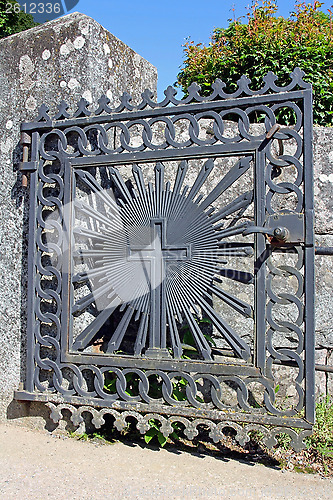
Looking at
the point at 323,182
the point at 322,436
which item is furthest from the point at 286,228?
the point at 322,436

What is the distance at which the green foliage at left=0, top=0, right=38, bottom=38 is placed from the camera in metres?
8.70

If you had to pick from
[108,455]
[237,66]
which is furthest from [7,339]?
[237,66]

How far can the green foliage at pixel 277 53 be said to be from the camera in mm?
3609

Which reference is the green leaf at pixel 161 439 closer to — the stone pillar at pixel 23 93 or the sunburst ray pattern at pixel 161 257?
the sunburst ray pattern at pixel 161 257

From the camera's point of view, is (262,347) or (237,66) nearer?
(262,347)

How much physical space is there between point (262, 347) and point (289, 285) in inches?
26.8

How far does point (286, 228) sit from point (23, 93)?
1.84 meters

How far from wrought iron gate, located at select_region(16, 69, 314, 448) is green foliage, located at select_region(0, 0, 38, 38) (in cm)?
688

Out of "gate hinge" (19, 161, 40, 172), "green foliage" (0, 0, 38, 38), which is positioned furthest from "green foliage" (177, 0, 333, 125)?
"green foliage" (0, 0, 38, 38)

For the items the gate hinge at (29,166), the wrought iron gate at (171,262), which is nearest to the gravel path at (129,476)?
the wrought iron gate at (171,262)

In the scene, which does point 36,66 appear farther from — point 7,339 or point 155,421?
point 155,421

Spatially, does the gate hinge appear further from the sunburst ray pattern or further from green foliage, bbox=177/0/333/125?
green foliage, bbox=177/0/333/125

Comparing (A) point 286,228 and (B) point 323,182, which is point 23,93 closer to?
(A) point 286,228

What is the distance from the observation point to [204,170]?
2.47 m
